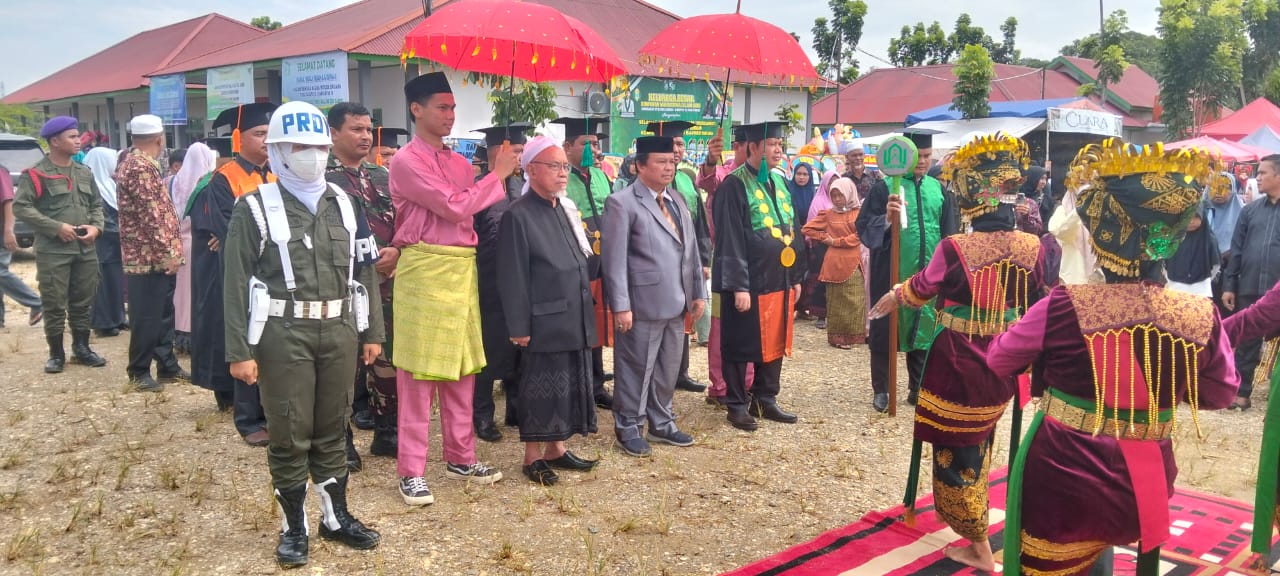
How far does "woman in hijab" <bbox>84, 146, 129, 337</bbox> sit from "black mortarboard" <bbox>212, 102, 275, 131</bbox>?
380cm

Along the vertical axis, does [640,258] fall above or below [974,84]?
below

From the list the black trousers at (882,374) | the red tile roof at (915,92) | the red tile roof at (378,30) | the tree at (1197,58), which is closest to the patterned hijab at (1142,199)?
the black trousers at (882,374)

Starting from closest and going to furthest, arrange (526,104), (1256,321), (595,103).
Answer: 1. (1256,321)
2. (526,104)
3. (595,103)

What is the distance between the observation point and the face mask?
346cm

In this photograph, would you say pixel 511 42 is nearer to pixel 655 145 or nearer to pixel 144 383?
pixel 655 145

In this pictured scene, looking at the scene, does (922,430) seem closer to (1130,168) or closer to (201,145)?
(1130,168)

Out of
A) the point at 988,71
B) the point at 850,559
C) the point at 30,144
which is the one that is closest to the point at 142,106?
the point at 30,144

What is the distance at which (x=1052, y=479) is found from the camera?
2.60 metres

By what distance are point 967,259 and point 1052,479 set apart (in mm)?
1386

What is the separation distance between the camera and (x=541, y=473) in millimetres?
4656

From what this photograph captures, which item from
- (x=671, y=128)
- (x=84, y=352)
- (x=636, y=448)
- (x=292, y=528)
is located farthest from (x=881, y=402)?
(x=84, y=352)

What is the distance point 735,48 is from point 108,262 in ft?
20.1

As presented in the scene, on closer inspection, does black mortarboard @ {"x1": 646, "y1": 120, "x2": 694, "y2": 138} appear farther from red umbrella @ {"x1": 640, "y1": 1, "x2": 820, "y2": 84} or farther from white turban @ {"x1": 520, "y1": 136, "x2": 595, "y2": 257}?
white turban @ {"x1": 520, "y1": 136, "x2": 595, "y2": 257}

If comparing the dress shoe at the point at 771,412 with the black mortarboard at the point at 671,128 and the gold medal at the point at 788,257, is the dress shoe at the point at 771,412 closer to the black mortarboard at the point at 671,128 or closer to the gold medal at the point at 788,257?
the gold medal at the point at 788,257
